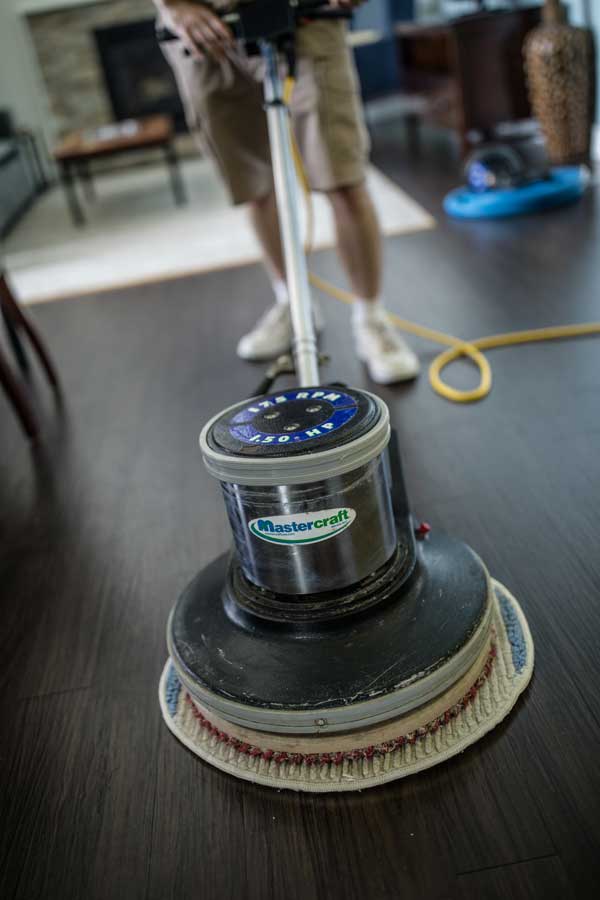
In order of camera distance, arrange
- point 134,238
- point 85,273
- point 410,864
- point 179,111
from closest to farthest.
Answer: point 410,864 < point 85,273 < point 134,238 < point 179,111

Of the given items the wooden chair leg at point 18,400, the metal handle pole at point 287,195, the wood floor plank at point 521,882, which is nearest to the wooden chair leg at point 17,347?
the wooden chair leg at point 18,400

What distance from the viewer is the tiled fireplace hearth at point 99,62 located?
6734 mm

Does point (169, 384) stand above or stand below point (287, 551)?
below

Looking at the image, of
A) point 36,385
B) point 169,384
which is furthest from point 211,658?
point 36,385

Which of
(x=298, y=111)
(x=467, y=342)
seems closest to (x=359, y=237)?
(x=298, y=111)

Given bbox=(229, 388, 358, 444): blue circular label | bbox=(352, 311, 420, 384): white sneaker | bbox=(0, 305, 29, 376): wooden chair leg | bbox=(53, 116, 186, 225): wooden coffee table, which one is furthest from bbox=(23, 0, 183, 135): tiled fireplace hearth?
bbox=(229, 388, 358, 444): blue circular label

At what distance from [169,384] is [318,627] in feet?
4.13

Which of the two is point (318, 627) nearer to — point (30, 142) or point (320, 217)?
point (320, 217)

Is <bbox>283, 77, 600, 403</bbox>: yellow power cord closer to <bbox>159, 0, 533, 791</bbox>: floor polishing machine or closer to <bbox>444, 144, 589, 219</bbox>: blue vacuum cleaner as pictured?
<bbox>159, 0, 533, 791</bbox>: floor polishing machine

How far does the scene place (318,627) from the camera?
0.90m

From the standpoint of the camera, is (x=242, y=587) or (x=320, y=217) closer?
(x=242, y=587)

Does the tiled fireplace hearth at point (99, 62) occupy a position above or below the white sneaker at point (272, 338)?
above

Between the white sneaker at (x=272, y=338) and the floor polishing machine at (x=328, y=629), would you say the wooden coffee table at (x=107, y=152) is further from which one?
the floor polishing machine at (x=328, y=629)

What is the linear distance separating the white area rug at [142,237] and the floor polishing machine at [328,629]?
2.29m
